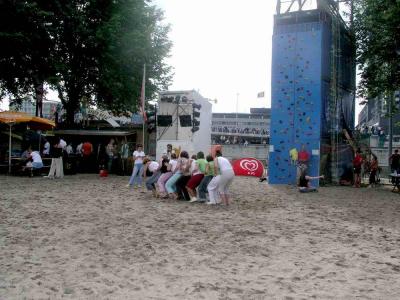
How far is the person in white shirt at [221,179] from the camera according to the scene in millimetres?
13094

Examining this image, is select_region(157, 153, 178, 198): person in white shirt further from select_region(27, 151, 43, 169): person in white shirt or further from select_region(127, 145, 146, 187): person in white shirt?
select_region(27, 151, 43, 169): person in white shirt

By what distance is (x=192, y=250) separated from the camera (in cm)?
741

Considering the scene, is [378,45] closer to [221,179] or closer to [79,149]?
[221,179]

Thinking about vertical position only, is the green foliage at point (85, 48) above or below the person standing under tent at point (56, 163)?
above

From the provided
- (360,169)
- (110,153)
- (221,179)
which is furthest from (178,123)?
(221,179)

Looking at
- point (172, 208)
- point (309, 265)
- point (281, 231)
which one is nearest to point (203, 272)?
point (309, 265)

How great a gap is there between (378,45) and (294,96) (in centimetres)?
461

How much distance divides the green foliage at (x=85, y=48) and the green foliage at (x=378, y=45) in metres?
12.2

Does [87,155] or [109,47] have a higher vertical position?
[109,47]

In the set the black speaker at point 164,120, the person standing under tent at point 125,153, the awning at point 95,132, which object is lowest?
the person standing under tent at point 125,153

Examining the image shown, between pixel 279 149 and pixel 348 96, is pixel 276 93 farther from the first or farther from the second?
pixel 348 96

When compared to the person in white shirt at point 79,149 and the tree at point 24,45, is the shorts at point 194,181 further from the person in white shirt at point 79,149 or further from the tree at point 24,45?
the tree at point 24,45

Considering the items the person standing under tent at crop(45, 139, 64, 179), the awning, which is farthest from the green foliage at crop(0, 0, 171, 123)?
the person standing under tent at crop(45, 139, 64, 179)

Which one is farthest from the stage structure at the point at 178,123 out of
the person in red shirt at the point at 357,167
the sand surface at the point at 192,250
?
the sand surface at the point at 192,250
